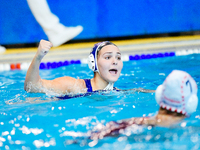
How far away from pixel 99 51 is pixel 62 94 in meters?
0.67

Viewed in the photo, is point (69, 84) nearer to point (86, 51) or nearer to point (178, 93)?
point (178, 93)

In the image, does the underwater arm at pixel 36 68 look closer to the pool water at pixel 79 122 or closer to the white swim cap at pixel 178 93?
the pool water at pixel 79 122

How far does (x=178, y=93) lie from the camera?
7.48ft

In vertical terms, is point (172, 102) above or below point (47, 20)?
below

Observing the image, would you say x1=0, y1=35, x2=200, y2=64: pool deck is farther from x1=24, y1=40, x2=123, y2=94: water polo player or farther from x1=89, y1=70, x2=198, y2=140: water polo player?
x1=89, y1=70, x2=198, y2=140: water polo player

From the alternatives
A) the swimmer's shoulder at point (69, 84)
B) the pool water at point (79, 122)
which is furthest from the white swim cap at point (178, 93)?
the swimmer's shoulder at point (69, 84)

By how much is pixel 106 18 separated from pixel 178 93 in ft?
23.4

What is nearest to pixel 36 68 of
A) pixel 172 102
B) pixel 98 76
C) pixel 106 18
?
pixel 98 76

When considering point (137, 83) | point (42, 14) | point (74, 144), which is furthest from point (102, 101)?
point (42, 14)

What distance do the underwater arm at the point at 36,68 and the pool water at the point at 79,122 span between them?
280mm

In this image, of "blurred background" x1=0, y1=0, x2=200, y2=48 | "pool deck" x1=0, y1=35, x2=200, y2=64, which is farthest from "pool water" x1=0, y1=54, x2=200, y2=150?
"blurred background" x1=0, y1=0, x2=200, y2=48

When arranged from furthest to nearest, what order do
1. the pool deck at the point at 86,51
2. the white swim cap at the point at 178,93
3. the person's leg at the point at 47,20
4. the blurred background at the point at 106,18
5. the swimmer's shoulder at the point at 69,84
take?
the blurred background at the point at 106,18 → the person's leg at the point at 47,20 → the pool deck at the point at 86,51 → the swimmer's shoulder at the point at 69,84 → the white swim cap at the point at 178,93

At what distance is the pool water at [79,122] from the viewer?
236 centimetres

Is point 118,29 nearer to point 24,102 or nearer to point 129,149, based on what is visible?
point 24,102
